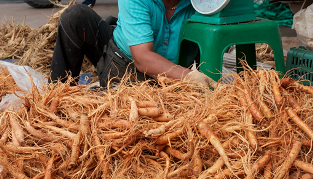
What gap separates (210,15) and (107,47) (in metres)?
1.02

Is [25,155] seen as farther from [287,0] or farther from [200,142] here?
[287,0]

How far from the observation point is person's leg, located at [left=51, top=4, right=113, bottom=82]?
2.45m

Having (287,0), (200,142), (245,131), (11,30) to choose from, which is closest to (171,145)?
(200,142)

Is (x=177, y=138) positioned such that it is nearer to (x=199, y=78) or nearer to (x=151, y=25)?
(x=199, y=78)

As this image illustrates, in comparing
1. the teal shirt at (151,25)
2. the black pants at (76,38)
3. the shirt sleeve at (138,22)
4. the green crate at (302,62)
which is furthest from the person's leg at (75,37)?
the green crate at (302,62)

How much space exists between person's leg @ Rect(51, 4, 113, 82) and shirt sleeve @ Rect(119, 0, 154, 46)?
0.65m

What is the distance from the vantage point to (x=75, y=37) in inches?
96.7

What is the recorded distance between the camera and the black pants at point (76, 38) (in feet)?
8.01

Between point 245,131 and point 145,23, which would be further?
point 145,23

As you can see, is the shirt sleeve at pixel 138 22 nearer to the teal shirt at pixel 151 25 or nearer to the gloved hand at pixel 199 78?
the teal shirt at pixel 151 25

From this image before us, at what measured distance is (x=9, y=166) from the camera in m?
1.16

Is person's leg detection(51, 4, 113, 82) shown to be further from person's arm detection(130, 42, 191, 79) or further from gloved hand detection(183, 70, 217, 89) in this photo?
gloved hand detection(183, 70, 217, 89)

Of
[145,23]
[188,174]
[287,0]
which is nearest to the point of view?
[188,174]

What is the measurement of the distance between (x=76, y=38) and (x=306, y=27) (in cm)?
196
